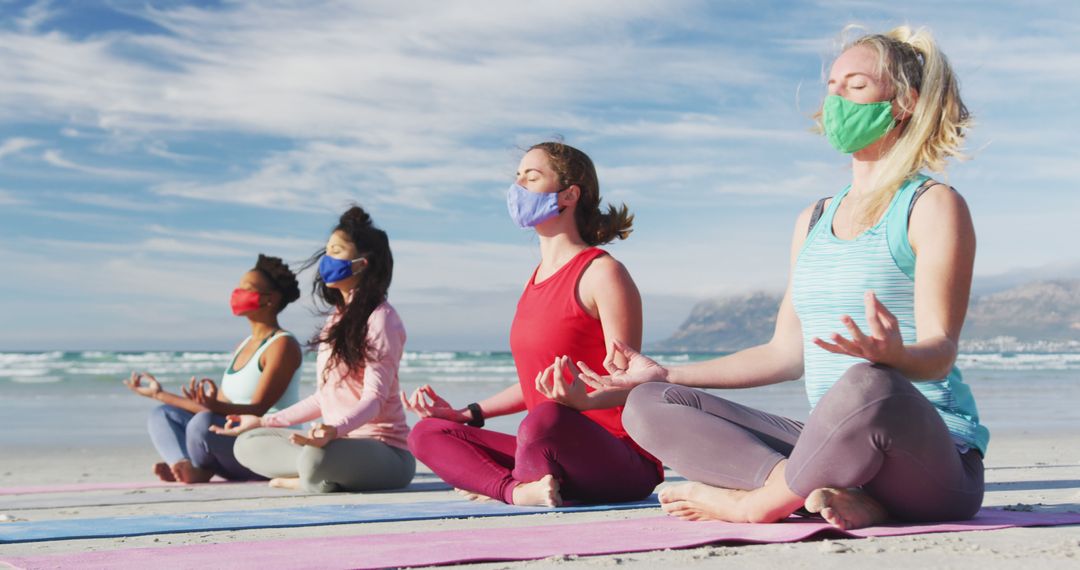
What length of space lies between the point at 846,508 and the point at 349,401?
3.58 metres

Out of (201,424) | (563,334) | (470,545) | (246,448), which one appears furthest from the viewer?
(201,424)

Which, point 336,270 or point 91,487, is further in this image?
point 91,487

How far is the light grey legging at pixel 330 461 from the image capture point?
5.99 meters

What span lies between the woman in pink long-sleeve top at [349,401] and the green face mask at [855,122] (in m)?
3.17

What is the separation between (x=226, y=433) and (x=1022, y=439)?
8041mm

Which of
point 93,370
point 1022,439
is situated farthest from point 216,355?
point 1022,439

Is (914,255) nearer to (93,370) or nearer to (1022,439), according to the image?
(1022,439)

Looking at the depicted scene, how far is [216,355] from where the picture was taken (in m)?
41.0

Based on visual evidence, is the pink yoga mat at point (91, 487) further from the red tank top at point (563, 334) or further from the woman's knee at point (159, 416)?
the red tank top at point (563, 334)

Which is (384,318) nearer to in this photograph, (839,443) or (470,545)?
(470,545)

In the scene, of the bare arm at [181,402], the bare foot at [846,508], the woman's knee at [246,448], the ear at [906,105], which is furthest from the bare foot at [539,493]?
the bare arm at [181,402]

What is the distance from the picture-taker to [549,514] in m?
4.32

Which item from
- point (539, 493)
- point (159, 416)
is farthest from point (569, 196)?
point (159, 416)

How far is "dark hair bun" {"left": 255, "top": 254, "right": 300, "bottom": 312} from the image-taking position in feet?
24.3
